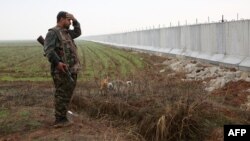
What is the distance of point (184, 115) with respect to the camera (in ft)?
25.0

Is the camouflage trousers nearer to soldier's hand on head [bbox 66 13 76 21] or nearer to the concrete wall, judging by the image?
soldier's hand on head [bbox 66 13 76 21]

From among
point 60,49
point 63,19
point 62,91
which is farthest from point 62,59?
point 63,19

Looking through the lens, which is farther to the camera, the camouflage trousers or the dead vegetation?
the camouflage trousers

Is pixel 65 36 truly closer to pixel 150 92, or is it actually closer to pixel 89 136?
pixel 89 136

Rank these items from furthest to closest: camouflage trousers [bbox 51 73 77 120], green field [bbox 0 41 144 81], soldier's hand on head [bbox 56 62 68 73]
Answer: green field [bbox 0 41 144 81], camouflage trousers [bbox 51 73 77 120], soldier's hand on head [bbox 56 62 68 73]

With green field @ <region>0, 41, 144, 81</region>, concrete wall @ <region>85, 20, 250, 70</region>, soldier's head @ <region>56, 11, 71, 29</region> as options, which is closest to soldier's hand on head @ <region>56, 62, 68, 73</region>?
soldier's head @ <region>56, 11, 71, 29</region>

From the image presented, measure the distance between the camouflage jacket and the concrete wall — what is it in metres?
9.13

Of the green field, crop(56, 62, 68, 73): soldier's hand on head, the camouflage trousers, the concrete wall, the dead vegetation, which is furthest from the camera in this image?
the green field

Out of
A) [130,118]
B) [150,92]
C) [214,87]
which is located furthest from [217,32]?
[130,118]

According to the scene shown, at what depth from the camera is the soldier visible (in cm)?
754

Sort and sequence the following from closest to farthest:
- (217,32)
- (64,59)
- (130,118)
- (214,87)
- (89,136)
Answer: (89,136) < (64,59) < (130,118) < (214,87) < (217,32)

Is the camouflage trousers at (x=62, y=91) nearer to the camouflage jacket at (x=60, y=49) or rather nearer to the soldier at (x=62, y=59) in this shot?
→ the soldier at (x=62, y=59)

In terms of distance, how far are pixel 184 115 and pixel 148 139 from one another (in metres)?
0.76

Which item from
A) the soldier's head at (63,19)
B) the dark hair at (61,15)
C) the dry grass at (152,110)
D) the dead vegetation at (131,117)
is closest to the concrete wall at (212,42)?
the dead vegetation at (131,117)
